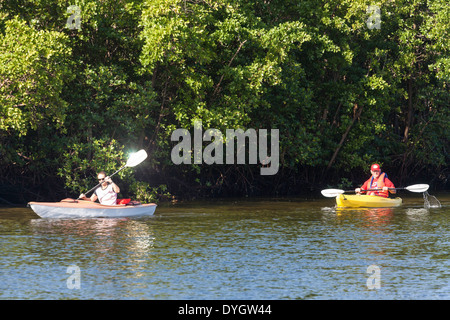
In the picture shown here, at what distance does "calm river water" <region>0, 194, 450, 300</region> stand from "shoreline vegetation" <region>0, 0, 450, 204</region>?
3495 millimetres

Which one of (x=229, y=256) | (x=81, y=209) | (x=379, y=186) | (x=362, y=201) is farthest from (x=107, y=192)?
(x=379, y=186)

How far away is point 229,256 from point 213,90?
12420 millimetres

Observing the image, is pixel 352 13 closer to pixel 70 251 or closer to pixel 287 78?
pixel 287 78

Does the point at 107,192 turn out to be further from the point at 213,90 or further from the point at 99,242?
the point at 213,90

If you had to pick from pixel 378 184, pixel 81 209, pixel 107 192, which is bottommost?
pixel 81 209

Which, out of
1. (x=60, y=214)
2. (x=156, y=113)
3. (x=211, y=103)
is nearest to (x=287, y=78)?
(x=211, y=103)

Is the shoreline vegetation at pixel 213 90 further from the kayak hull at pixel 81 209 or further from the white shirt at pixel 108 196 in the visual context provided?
the kayak hull at pixel 81 209

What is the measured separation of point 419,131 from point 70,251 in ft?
71.1

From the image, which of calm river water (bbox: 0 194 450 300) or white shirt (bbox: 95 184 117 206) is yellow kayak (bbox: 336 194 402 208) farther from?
white shirt (bbox: 95 184 117 206)

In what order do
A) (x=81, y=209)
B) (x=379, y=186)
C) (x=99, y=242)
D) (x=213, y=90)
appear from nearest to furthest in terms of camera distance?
(x=99, y=242) < (x=81, y=209) < (x=379, y=186) < (x=213, y=90)

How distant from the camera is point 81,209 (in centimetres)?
1808

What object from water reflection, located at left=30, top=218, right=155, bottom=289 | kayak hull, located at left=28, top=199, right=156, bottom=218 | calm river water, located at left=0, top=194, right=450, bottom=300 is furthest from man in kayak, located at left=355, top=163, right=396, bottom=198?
water reflection, located at left=30, top=218, right=155, bottom=289

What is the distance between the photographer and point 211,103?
24.1 metres

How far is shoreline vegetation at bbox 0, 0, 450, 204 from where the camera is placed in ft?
68.7
